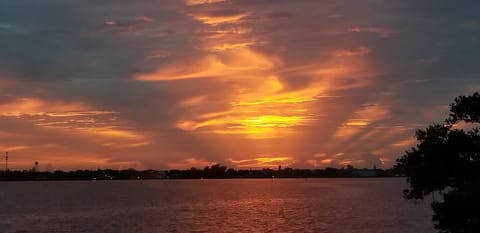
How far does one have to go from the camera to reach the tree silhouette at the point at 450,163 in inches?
967

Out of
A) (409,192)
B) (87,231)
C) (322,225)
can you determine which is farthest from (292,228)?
(409,192)

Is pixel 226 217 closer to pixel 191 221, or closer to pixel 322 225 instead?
pixel 191 221

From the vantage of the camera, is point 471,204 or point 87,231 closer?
point 471,204

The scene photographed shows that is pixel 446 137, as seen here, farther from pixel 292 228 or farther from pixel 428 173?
pixel 292 228

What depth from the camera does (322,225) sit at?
258 ft

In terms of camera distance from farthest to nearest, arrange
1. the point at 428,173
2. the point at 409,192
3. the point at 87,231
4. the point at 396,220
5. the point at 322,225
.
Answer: the point at 396,220 < the point at 322,225 < the point at 87,231 < the point at 409,192 < the point at 428,173

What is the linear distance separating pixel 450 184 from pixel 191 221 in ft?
208

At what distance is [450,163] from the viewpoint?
2577 centimetres

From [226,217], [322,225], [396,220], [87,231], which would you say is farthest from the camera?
[226,217]

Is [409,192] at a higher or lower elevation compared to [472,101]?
lower

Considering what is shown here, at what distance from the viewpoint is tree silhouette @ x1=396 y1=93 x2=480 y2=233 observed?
2456 cm

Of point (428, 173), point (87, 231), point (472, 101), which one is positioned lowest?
point (87, 231)

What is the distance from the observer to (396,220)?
85688 mm

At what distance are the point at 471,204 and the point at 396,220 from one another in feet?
216
